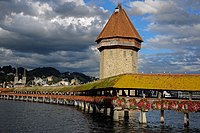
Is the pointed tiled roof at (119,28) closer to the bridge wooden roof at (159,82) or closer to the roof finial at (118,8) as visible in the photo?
the roof finial at (118,8)

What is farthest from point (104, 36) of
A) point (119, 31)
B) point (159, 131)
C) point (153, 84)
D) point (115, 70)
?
point (159, 131)

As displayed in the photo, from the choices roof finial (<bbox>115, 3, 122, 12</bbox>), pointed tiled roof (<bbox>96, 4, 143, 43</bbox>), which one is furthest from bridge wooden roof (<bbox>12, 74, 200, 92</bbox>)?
roof finial (<bbox>115, 3, 122, 12</bbox>)

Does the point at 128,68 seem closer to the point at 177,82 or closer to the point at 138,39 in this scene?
the point at 138,39

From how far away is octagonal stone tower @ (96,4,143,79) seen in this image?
47938 millimetres

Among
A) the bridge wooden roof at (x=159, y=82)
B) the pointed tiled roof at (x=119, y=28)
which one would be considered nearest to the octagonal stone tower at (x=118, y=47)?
the pointed tiled roof at (x=119, y=28)

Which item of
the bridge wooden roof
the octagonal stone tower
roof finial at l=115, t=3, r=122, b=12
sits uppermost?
roof finial at l=115, t=3, r=122, b=12

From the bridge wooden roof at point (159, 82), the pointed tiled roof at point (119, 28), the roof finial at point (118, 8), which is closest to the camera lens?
the bridge wooden roof at point (159, 82)

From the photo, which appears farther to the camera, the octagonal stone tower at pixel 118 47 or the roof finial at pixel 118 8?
the roof finial at pixel 118 8

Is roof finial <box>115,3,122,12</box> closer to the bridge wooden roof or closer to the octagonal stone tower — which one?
the octagonal stone tower

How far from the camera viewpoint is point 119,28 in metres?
49.5

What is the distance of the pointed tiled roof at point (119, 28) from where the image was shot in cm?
4897

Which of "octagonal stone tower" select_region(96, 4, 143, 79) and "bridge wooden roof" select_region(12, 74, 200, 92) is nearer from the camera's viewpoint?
"bridge wooden roof" select_region(12, 74, 200, 92)

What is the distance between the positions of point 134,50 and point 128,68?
325cm

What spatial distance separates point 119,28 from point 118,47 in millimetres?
3202
